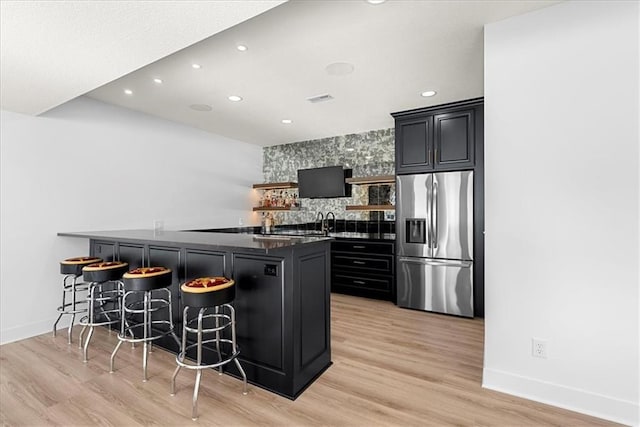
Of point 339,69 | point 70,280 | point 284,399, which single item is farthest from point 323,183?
point 284,399

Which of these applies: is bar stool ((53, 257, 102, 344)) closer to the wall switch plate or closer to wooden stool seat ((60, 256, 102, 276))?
wooden stool seat ((60, 256, 102, 276))

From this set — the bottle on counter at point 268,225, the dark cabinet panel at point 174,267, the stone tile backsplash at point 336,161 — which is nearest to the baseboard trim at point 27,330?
the dark cabinet panel at point 174,267

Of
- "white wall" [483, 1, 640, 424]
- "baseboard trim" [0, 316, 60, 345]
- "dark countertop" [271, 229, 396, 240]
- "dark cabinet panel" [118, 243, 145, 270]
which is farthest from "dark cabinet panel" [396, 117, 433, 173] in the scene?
"baseboard trim" [0, 316, 60, 345]

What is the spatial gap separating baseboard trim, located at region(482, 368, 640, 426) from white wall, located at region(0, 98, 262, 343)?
431 centimetres

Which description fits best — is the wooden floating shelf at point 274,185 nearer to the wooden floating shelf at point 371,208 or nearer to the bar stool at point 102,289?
the wooden floating shelf at point 371,208

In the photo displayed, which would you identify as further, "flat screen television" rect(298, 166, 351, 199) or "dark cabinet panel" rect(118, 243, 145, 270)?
"flat screen television" rect(298, 166, 351, 199)

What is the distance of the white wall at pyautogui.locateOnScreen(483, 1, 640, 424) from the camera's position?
1.82 meters

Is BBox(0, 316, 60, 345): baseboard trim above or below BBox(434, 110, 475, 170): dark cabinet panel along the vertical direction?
below

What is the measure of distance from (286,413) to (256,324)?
62 cm

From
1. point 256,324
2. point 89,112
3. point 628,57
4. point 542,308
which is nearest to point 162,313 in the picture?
point 256,324

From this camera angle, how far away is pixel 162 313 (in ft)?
9.98

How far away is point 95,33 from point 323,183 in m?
3.97

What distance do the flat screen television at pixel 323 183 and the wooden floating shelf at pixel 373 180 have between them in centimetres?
26

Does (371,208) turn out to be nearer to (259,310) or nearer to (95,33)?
(259,310)
